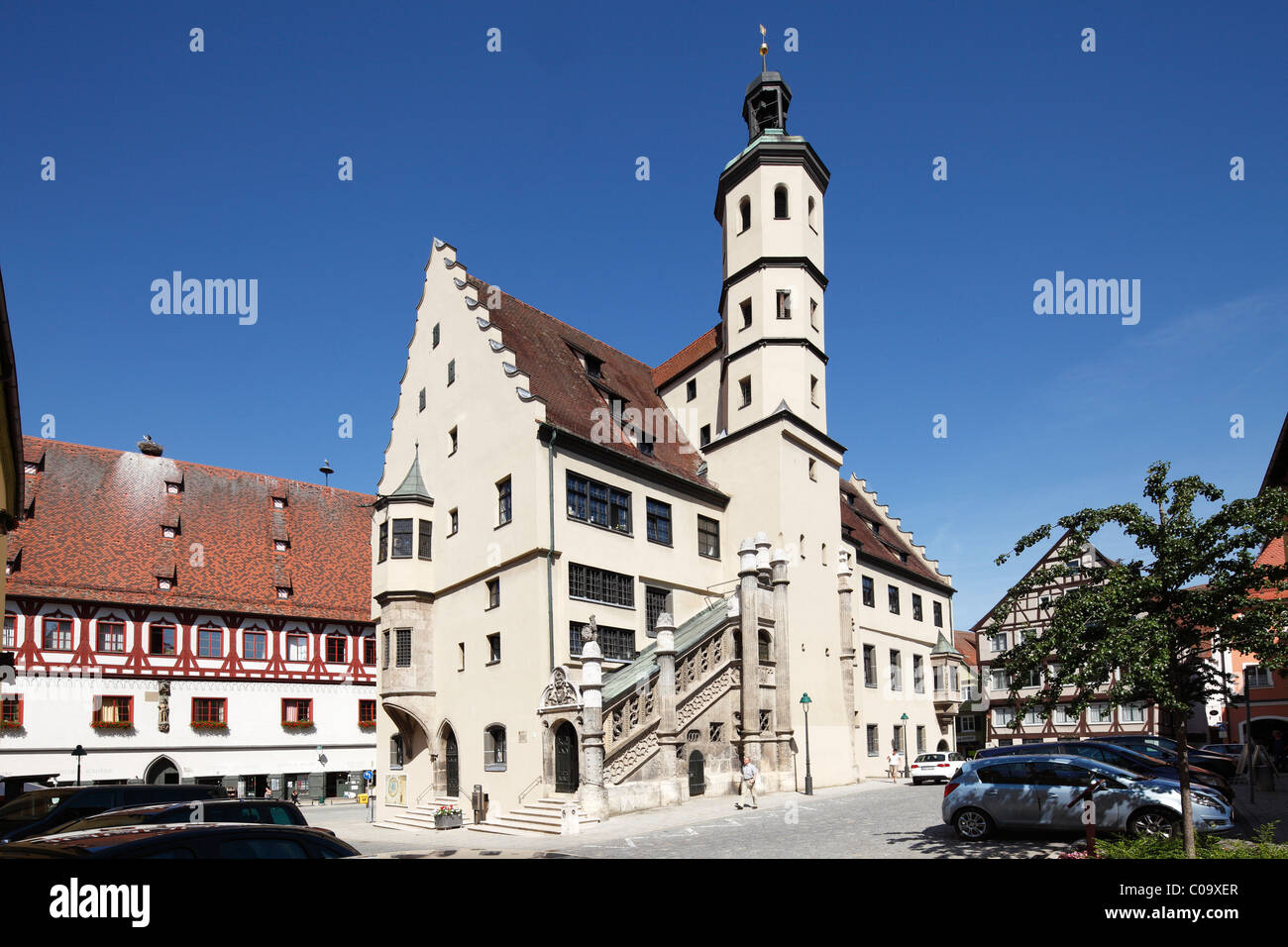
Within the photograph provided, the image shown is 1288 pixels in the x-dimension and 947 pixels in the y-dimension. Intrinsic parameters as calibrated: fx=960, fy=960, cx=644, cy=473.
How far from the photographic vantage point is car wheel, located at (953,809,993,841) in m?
17.5

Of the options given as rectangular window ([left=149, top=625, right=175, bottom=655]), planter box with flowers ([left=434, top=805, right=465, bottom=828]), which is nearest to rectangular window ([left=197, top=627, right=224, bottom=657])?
rectangular window ([left=149, top=625, right=175, bottom=655])

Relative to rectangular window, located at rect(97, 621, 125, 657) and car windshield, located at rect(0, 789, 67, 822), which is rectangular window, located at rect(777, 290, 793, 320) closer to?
car windshield, located at rect(0, 789, 67, 822)

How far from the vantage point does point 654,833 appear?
21.5m

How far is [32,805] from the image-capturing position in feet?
70.0

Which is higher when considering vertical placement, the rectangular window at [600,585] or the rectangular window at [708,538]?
the rectangular window at [708,538]

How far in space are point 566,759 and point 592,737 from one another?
2.03m

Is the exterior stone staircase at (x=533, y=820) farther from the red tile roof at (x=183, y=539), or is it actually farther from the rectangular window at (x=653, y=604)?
the red tile roof at (x=183, y=539)

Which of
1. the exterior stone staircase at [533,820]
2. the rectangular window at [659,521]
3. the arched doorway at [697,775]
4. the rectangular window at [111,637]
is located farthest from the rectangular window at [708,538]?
the rectangular window at [111,637]

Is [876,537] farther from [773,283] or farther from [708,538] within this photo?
[773,283]

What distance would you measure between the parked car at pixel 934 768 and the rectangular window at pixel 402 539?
20.2m

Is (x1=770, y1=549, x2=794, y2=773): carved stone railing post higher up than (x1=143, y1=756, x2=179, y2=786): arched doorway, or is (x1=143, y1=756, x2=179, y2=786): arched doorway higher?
(x1=770, y1=549, x2=794, y2=773): carved stone railing post

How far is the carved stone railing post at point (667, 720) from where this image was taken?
26.7 m

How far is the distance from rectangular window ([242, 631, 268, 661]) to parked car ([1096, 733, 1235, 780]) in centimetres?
3919
